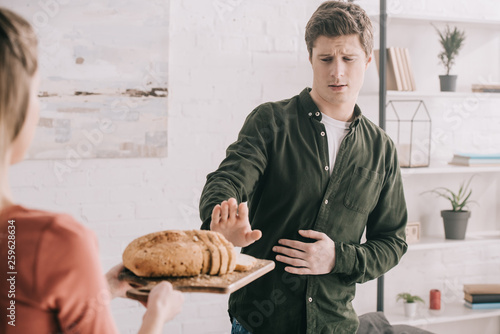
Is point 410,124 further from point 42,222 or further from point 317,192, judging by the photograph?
point 42,222

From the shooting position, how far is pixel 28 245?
2.44ft

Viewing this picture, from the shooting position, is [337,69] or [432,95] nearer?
[337,69]

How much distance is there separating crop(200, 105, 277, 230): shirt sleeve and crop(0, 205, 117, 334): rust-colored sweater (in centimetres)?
76

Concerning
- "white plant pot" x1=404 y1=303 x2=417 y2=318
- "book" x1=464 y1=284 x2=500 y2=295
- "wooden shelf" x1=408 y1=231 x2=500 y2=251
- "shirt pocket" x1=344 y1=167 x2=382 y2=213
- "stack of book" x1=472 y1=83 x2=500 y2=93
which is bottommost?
"white plant pot" x1=404 y1=303 x2=417 y2=318

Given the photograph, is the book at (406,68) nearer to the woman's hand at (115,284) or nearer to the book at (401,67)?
the book at (401,67)

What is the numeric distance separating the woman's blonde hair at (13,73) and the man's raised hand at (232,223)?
65 cm

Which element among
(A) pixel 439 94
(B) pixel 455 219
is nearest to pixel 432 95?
(A) pixel 439 94

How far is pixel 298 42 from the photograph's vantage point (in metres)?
3.24

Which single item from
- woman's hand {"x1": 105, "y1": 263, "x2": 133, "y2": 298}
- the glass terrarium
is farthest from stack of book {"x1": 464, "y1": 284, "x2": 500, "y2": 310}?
woman's hand {"x1": 105, "y1": 263, "x2": 133, "y2": 298}

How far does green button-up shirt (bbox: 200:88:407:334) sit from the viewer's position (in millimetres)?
1768

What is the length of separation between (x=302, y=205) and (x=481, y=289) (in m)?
2.17

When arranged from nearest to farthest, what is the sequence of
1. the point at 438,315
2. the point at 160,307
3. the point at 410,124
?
1. the point at 160,307
2. the point at 438,315
3. the point at 410,124

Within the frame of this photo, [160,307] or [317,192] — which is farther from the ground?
[317,192]

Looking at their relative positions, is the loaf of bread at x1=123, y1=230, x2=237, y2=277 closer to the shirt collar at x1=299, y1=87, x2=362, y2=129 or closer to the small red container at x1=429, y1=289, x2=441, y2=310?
the shirt collar at x1=299, y1=87, x2=362, y2=129
